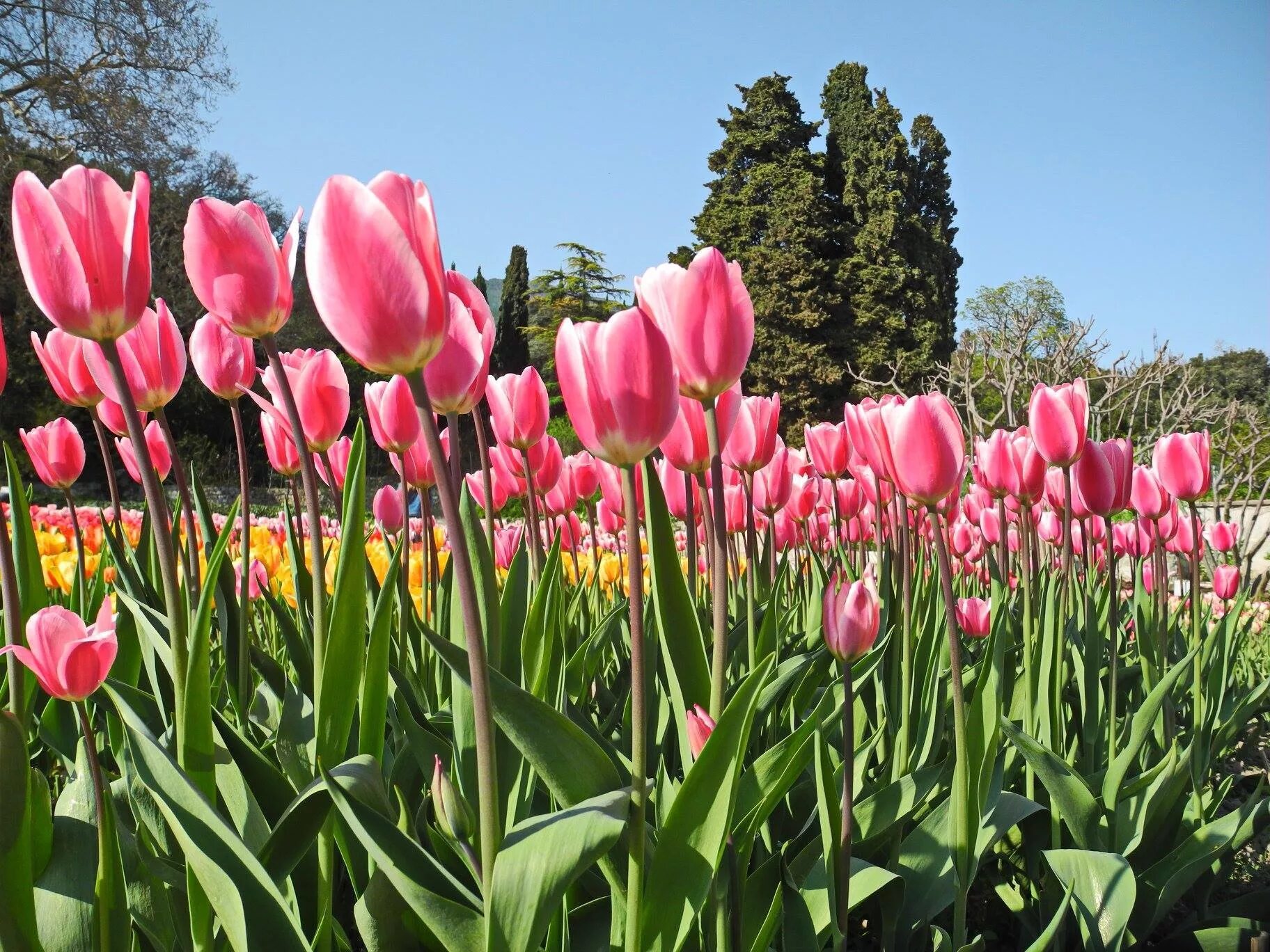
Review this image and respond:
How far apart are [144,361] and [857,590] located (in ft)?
2.83

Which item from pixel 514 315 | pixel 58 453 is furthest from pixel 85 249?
pixel 514 315

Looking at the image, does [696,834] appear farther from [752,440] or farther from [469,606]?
[752,440]

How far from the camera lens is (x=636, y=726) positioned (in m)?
0.70

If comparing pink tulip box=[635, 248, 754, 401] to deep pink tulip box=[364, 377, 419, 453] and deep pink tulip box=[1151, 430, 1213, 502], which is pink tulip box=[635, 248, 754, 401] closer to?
deep pink tulip box=[364, 377, 419, 453]

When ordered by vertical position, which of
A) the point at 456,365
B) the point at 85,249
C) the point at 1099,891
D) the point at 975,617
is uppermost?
the point at 85,249

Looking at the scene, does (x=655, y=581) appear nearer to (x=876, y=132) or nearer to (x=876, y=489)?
(x=876, y=489)

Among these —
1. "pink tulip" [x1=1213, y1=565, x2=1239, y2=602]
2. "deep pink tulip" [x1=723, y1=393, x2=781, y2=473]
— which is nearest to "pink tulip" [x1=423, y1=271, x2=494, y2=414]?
"deep pink tulip" [x1=723, y1=393, x2=781, y2=473]

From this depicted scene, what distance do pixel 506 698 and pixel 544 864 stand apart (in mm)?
121

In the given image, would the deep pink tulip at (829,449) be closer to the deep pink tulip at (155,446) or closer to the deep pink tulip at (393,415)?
the deep pink tulip at (393,415)

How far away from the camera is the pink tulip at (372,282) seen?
1.99ft

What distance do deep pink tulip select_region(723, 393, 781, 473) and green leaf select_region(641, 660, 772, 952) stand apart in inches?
24.9

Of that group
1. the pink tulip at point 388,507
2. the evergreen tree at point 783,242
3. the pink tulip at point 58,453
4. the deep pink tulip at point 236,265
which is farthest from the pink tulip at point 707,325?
the evergreen tree at point 783,242

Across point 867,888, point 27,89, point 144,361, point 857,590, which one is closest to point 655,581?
point 857,590

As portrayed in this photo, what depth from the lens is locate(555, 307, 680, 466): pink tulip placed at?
2.42 ft
